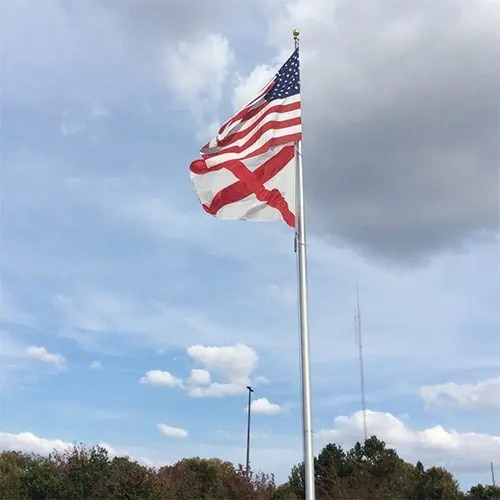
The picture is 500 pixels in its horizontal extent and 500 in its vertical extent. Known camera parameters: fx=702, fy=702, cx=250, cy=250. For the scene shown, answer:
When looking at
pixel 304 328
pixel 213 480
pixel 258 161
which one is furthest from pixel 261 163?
pixel 213 480

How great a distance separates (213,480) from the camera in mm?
60688

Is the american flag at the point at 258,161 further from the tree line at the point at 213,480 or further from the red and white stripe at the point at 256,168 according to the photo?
the tree line at the point at 213,480

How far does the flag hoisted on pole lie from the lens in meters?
11.3

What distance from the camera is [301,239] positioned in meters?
10.8

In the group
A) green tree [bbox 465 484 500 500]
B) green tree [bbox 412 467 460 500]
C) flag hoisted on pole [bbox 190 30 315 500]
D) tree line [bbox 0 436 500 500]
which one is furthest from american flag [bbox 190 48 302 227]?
green tree [bbox 465 484 500 500]

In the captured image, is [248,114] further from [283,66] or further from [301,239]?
[301,239]

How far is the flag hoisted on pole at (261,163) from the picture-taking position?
11.3m

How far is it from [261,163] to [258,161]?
61 millimetres

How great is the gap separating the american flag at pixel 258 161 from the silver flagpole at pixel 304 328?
14 centimetres

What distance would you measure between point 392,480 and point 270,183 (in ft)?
163

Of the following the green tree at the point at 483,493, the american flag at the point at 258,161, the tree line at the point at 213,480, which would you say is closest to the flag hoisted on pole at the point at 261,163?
the american flag at the point at 258,161

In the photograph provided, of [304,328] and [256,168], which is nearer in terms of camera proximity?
[304,328]

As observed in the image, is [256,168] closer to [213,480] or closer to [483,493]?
[213,480]

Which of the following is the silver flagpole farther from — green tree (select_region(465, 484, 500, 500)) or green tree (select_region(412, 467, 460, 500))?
green tree (select_region(465, 484, 500, 500))
